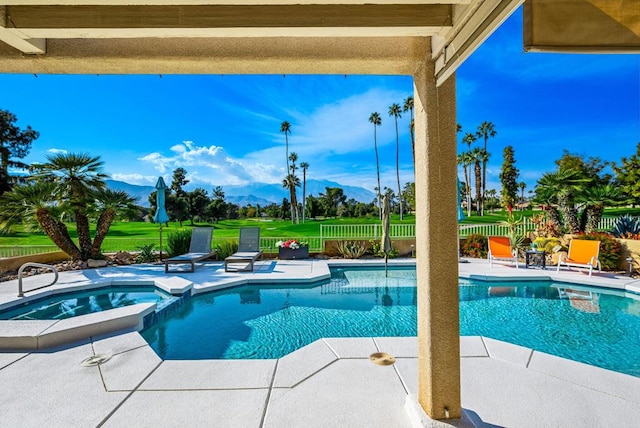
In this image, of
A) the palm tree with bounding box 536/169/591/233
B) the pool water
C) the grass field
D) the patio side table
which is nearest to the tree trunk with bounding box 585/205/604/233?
the palm tree with bounding box 536/169/591/233

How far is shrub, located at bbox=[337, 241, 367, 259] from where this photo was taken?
1080 cm

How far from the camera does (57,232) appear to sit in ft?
29.6

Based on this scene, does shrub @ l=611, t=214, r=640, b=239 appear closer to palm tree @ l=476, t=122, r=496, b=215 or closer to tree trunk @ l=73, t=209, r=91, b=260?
tree trunk @ l=73, t=209, r=91, b=260

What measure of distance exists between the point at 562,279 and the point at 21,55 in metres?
10.3

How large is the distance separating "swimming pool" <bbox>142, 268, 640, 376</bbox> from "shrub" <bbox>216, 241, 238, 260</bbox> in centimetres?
360

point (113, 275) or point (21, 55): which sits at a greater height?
point (21, 55)

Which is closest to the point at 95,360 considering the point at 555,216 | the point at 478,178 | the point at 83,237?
the point at 83,237

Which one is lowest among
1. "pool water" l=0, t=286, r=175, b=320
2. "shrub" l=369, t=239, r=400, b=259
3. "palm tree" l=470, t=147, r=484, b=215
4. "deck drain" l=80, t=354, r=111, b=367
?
"pool water" l=0, t=286, r=175, b=320

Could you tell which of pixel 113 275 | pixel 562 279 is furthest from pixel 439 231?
pixel 113 275

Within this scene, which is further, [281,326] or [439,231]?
[281,326]

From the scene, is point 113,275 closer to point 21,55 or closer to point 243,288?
point 243,288

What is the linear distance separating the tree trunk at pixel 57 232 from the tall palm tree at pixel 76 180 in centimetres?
23

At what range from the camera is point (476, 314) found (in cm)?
565

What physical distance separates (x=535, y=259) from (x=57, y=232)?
15.1 m
